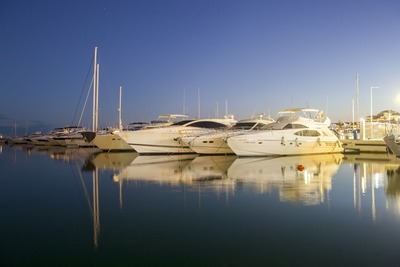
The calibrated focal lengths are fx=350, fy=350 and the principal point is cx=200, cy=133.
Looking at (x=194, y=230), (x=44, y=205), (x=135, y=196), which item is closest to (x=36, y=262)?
(x=194, y=230)

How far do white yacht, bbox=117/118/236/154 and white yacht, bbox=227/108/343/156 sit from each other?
420 cm

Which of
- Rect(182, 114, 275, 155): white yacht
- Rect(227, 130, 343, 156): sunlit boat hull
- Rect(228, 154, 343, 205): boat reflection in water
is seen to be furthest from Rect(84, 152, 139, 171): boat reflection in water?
Rect(227, 130, 343, 156): sunlit boat hull

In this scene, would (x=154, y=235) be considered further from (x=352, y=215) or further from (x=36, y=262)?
(x=352, y=215)

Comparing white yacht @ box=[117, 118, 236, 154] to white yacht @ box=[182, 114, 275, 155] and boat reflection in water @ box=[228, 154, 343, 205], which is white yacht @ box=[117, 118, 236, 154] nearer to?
white yacht @ box=[182, 114, 275, 155]

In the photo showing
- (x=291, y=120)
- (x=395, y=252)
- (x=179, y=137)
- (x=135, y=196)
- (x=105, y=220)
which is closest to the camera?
(x=395, y=252)

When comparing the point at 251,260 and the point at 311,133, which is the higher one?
the point at 311,133

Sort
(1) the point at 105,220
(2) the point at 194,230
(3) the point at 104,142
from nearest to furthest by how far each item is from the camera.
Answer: (2) the point at 194,230, (1) the point at 105,220, (3) the point at 104,142

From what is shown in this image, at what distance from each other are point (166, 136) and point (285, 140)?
363 inches

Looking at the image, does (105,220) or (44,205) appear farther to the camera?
(44,205)

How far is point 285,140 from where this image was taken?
80.2 feet

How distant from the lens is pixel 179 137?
27.2m

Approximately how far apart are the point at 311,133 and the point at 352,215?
18242mm

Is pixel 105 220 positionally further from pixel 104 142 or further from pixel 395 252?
pixel 104 142

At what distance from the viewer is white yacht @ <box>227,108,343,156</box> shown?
2381 cm
